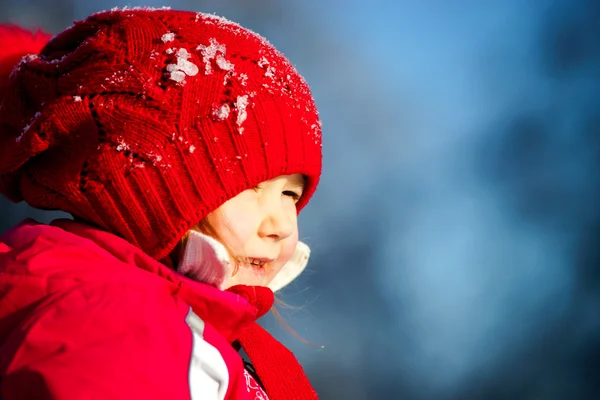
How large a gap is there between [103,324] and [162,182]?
0.60 feet

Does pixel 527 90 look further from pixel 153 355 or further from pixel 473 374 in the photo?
pixel 153 355

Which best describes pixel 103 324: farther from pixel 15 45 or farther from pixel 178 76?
pixel 15 45

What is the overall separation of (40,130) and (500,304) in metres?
1.08

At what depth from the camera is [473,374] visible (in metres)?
1.42

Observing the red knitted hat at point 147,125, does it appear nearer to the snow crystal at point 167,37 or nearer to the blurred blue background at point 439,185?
the snow crystal at point 167,37

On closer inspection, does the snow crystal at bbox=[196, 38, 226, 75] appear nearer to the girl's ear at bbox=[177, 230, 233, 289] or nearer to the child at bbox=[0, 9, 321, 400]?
the child at bbox=[0, 9, 321, 400]

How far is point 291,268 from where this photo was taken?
82cm

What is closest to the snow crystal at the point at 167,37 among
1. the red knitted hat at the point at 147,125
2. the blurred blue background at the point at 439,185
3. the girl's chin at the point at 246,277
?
the red knitted hat at the point at 147,125

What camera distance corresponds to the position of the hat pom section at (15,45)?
0.74m

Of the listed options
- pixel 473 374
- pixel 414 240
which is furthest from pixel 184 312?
pixel 473 374

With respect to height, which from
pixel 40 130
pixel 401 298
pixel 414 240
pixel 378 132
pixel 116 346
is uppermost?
pixel 378 132

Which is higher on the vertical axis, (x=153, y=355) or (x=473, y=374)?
(x=473, y=374)

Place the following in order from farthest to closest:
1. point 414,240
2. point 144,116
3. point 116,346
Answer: point 414,240
point 144,116
point 116,346

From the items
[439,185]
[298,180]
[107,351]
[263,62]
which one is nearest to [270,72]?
A: [263,62]
